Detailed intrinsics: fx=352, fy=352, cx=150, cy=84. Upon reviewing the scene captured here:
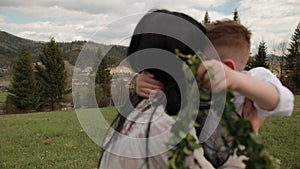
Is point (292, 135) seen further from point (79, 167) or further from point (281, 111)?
point (281, 111)

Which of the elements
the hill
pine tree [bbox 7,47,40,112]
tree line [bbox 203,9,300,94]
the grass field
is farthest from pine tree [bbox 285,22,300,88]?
the grass field

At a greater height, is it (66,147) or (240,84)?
(240,84)

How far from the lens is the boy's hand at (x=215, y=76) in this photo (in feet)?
2.79

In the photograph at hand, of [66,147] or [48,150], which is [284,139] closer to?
[66,147]

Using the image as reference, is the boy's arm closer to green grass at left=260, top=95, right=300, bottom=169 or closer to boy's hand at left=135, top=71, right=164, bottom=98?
boy's hand at left=135, top=71, right=164, bottom=98

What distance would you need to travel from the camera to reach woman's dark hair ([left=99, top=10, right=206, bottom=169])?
1146 millimetres

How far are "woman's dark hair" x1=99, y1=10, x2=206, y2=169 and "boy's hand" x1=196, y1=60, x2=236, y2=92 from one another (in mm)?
196

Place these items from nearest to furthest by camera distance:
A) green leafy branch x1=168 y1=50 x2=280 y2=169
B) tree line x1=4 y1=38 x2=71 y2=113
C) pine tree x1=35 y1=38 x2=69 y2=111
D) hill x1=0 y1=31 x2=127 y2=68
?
1. green leafy branch x1=168 y1=50 x2=280 y2=169
2. hill x1=0 y1=31 x2=127 y2=68
3. tree line x1=4 y1=38 x2=71 y2=113
4. pine tree x1=35 y1=38 x2=69 y2=111

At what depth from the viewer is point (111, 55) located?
1.49 metres

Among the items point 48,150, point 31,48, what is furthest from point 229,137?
point 31,48

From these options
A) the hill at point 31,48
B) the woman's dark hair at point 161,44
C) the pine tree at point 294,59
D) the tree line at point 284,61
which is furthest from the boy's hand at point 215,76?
the pine tree at point 294,59

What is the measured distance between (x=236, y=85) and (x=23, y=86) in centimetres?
3426

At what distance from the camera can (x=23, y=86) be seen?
108 feet

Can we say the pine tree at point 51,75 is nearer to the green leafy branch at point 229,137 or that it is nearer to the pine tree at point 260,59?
the pine tree at point 260,59
